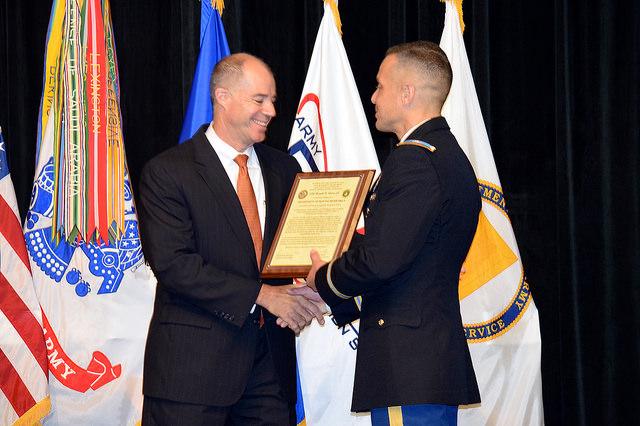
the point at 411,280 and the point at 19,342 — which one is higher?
the point at 411,280

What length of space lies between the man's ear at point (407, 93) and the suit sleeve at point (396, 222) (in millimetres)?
224

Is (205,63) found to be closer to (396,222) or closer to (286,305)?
(286,305)

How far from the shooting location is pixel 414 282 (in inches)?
95.9

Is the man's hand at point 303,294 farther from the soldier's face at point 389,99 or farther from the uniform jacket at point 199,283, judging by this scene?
the soldier's face at point 389,99

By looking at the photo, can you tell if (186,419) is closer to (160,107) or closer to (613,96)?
(160,107)

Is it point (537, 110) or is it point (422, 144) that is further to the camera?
point (537, 110)

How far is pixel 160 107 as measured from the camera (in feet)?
14.0

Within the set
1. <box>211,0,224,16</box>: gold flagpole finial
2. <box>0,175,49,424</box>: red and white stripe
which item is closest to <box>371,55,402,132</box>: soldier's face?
<box>211,0,224,16</box>: gold flagpole finial

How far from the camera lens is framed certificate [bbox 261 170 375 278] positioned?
2639 millimetres

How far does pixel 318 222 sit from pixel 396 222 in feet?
1.38

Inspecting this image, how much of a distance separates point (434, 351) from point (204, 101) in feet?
6.41

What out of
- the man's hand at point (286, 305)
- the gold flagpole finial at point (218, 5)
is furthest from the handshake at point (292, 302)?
the gold flagpole finial at point (218, 5)

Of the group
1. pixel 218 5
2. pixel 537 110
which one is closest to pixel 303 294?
pixel 218 5

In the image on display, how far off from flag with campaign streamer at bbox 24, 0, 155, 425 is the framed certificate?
4.35 ft
